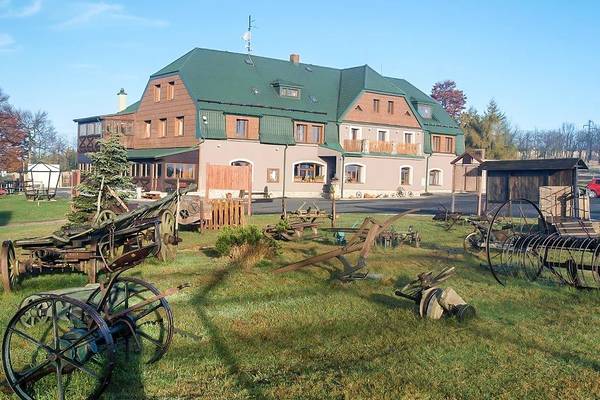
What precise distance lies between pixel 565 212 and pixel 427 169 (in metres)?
35.2

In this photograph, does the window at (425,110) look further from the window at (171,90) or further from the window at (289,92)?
the window at (171,90)

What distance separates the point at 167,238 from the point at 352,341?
6963mm

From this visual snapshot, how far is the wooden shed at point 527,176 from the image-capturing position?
2058 centimetres

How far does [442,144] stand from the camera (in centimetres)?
5409

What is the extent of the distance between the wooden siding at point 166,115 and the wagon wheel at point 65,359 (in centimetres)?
3462

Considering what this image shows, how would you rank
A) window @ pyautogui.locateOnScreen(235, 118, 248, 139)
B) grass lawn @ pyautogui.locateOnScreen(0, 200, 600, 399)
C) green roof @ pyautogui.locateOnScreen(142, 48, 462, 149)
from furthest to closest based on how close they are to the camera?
window @ pyautogui.locateOnScreen(235, 118, 248, 139)
green roof @ pyautogui.locateOnScreen(142, 48, 462, 149)
grass lawn @ pyautogui.locateOnScreen(0, 200, 600, 399)

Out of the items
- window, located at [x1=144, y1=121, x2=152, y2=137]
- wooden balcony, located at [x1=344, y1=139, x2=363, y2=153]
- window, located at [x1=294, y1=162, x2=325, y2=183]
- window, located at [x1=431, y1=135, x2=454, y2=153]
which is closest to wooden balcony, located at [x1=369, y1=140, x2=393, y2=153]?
wooden balcony, located at [x1=344, y1=139, x2=363, y2=153]

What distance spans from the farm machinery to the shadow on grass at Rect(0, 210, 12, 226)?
43.2 feet

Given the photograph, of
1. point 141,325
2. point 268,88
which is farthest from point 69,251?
point 268,88

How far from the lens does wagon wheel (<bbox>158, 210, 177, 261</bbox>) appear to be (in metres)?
12.1

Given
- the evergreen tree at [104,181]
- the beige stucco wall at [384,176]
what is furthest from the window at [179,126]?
the evergreen tree at [104,181]

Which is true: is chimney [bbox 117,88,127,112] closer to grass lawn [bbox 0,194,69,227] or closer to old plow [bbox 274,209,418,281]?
grass lawn [bbox 0,194,69,227]

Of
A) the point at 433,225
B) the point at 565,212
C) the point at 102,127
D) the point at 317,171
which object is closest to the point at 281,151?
the point at 317,171

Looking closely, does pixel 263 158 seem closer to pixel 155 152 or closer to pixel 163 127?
pixel 155 152
